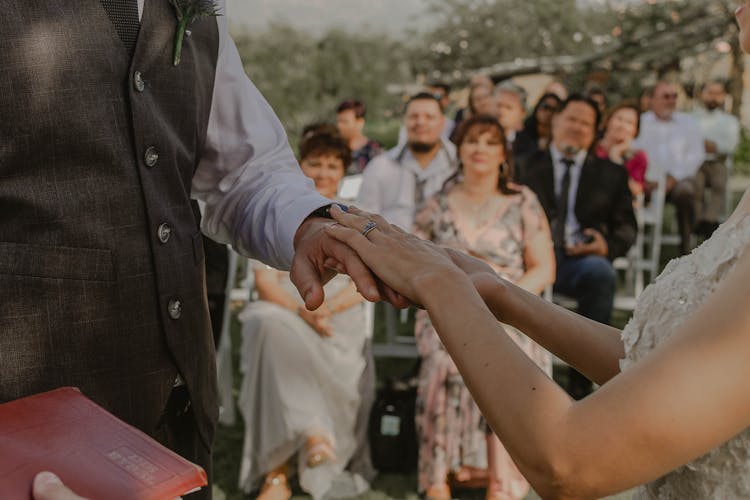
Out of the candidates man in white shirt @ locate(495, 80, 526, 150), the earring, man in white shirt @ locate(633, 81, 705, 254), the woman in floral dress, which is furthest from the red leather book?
man in white shirt @ locate(633, 81, 705, 254)

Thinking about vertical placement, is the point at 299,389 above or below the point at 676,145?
below

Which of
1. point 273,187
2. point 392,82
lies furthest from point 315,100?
point 273,187

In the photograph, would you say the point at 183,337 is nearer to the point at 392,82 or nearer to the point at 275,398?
the point at 275,398

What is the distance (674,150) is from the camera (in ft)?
30.4

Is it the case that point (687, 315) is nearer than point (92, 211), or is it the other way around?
point (687, 315)

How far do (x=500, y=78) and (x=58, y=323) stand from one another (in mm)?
19360

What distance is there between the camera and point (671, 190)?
895 centimetres

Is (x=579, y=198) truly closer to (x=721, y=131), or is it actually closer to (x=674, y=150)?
(x=674, y=150)

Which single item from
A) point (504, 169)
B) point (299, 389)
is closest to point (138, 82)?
point (299, 389)

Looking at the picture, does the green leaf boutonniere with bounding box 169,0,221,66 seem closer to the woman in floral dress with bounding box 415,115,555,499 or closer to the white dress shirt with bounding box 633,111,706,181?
the woman in floral dress with bounding box 415,115,555,499

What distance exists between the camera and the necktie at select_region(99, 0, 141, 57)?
157 cm

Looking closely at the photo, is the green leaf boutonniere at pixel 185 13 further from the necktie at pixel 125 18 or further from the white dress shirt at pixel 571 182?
the white dress shirt at pixel 571 182

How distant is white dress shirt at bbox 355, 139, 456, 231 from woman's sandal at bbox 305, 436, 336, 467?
1974mm

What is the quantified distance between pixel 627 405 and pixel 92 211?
3.19ft
